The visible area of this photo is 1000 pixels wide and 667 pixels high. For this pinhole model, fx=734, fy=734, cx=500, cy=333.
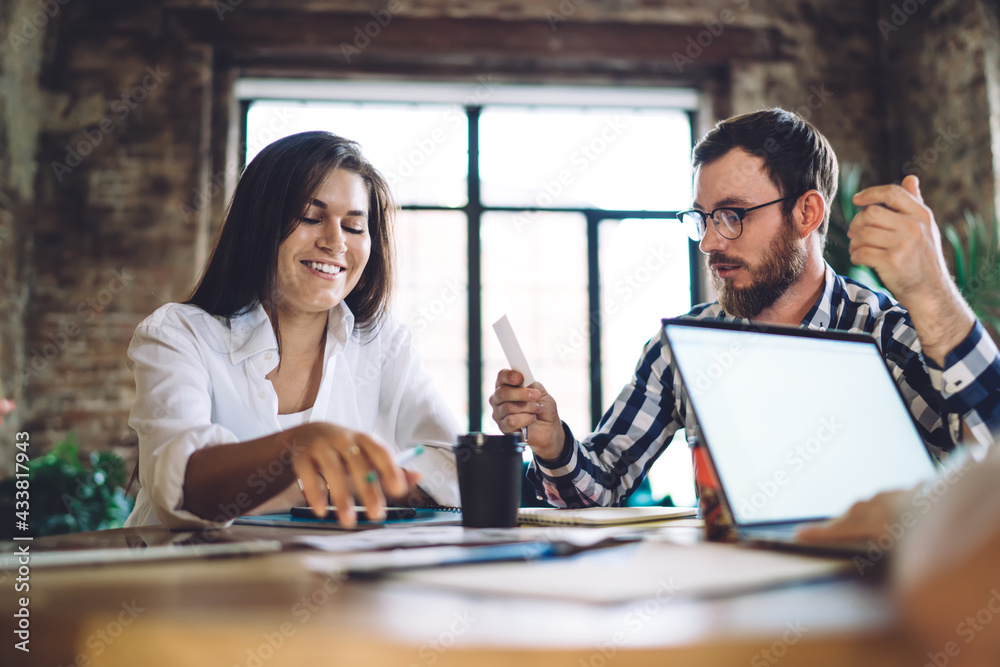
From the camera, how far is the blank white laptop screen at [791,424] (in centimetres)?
77

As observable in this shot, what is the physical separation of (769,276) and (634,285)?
3173 mm

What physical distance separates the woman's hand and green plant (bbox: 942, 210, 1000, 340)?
3473mm

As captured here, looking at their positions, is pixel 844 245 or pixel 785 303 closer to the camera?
pixel 785 303

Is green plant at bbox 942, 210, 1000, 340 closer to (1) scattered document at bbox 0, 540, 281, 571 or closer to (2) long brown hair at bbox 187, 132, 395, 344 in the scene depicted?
(2) long brown hair at bbox 187, 132, 395, 344

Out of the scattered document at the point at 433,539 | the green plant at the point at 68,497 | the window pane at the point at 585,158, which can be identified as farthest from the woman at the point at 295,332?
the window pane at the point at 585,158

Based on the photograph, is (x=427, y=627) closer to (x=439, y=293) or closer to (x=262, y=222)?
(x=262, y=222)

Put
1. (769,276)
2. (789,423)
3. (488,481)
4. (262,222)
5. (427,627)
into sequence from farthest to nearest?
(769,276) < (262,222) < (488,481) < (789,423) < (427,627)

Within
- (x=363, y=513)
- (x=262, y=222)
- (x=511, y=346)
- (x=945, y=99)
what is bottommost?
(x=363, y=513)

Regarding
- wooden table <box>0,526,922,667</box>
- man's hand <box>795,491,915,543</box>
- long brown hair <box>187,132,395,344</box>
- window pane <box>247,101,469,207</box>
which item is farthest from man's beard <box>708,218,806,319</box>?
window pane <box>247,101,469,207</box>

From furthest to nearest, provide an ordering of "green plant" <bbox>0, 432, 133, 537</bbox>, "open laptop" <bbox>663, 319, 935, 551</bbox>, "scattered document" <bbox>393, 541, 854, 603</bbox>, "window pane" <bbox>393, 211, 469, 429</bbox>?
"window pane" <bbox>393, 211, 469, 429</bbox>, "green plant" <bbox>0, 432, 133, 537</bbox>, "open laptop" <bbox>663, 319, 935, 551</bbox>, "scattered document" <bbox>393, 541, 854, 603</bbox>

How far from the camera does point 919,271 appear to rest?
102 cm

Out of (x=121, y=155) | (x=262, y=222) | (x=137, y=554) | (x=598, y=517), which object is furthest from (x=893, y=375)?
(x=121, y=155)

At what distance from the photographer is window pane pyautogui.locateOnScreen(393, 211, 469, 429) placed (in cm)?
473

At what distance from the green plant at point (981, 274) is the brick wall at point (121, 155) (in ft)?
2.27
